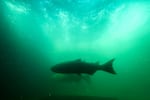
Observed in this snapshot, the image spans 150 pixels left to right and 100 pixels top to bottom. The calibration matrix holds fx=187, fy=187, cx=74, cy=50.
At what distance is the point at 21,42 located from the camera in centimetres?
1548

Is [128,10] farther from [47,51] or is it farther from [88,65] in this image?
[88,65]

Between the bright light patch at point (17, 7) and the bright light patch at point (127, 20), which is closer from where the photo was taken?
the bright light patch at point (17, 7)

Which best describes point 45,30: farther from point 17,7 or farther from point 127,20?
point 127,20

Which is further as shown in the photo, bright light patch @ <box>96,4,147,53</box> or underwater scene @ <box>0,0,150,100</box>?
bright light patch @ <box>96,4,147,53</box>

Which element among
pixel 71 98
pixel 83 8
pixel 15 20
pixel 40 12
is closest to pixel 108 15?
pixel 83 8

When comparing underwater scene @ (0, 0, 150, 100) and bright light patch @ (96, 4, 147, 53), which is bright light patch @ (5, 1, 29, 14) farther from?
bright light patch @ (96, 4, 147, 53)

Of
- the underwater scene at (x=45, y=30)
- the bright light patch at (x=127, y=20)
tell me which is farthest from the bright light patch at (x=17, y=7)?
the bright light patch at (x=127, y=20)

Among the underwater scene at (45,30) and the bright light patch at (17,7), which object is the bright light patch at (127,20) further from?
the bright light patch at (17,7)

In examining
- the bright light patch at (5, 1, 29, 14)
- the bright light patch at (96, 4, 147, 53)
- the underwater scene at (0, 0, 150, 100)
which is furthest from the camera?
the bright light patch at (96, 4, 147, 53)

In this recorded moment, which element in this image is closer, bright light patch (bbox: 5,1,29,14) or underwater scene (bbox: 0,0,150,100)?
bright light patch (bbox: 5,1,29,14)

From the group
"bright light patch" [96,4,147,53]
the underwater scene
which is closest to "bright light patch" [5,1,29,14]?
the underwater scene

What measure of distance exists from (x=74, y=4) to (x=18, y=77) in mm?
6673

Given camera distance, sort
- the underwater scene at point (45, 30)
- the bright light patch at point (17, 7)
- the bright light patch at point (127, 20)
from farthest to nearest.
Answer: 1. the bright light patch at point (127, 20)
2. the underwater scene at point (45, 30)
3. the bright light patch at point (17, 7)

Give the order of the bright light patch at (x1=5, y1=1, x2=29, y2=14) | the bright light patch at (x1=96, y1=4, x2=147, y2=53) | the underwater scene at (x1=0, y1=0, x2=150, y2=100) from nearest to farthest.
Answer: the bright light patch at (x1=5, y1=1, x2=29, y2=14) < the underwater scene at (x1=0, y1=0, x2=150, y2=100) < the bright light patch at (x1=96, y1=4, x2=147, y2=53)
